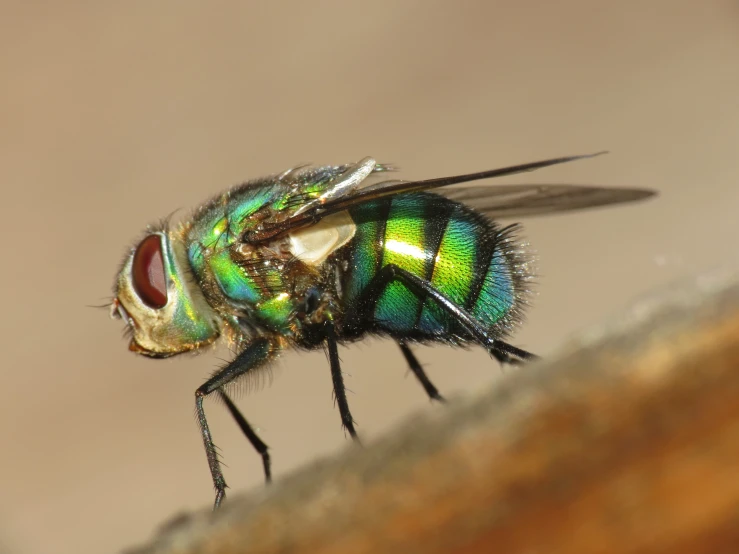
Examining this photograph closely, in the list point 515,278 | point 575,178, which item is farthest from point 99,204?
point 515,278

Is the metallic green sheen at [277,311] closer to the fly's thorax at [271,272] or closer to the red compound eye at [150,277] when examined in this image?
the fly's thorax at [271,272]

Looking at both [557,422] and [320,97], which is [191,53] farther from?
[557,422]

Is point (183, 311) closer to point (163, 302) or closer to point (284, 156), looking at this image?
point (163, 302)

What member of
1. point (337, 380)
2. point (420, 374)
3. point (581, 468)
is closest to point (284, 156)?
point (420, 374)

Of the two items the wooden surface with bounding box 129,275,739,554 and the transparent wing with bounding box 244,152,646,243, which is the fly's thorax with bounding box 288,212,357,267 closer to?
the transparent wing with bounding box 244,152,646,243

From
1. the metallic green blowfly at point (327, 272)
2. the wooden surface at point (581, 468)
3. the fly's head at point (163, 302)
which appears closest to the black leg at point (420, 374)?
the metallic green blowfly at point (327, 272)

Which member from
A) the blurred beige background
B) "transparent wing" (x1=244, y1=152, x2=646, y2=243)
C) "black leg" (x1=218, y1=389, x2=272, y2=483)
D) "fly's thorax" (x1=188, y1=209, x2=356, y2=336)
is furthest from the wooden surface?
the blurred beige background
